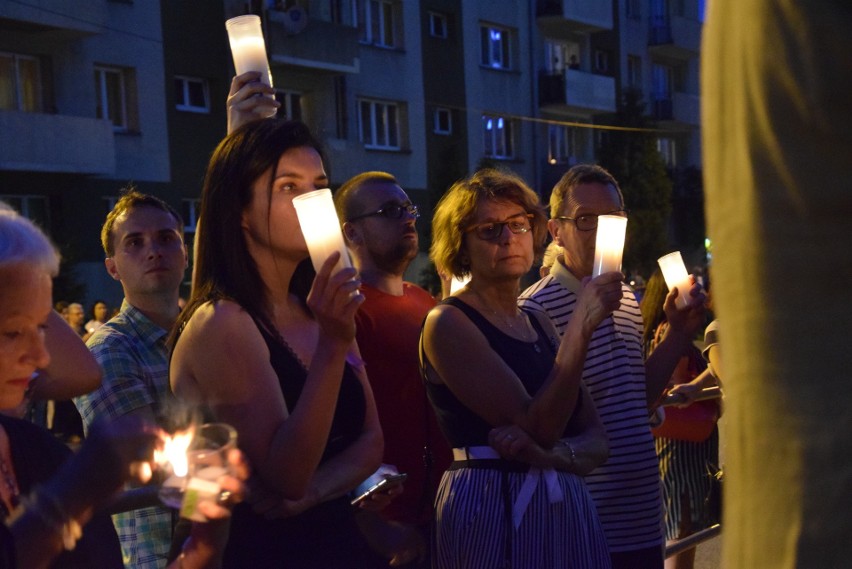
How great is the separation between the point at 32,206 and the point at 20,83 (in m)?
2.21

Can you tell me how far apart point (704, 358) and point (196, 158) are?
19464 mm

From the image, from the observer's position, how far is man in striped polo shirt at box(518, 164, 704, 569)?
423 cm

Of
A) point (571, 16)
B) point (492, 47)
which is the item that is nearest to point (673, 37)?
point (571, 16)

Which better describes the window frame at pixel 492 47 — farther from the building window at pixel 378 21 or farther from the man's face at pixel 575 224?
the man's face at pixel 575 224

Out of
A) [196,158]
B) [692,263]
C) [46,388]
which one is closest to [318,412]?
[46,388]

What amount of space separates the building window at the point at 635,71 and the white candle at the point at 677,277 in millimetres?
39399

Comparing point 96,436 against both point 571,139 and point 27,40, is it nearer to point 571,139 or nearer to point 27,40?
point 27,40

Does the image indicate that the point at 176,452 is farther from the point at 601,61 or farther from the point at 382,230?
the point at 601,61

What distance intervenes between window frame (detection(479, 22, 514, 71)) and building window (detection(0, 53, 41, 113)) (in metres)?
14.9

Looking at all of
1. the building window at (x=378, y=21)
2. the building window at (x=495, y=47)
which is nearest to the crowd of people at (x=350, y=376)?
the building window at (x=378, y=21)

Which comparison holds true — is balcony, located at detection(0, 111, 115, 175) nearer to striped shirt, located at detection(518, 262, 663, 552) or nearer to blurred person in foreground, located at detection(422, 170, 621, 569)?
striped shirt, located at detection(518, 262, 663, 552)

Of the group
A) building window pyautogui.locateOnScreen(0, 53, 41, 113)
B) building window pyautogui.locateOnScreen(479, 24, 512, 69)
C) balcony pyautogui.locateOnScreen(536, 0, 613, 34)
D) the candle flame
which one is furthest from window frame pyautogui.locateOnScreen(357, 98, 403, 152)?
the candle flame

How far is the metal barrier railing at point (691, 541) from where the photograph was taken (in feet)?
18.2

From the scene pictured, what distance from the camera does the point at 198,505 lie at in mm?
1957
